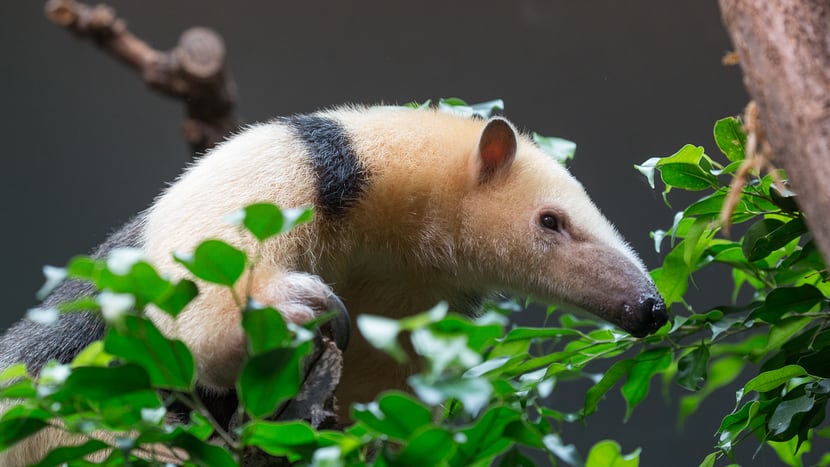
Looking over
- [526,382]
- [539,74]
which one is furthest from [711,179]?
[539,74]

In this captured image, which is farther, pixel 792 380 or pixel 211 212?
pixel 211 212

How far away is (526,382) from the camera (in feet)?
8.37

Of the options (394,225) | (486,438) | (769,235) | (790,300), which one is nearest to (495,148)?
(394,225)

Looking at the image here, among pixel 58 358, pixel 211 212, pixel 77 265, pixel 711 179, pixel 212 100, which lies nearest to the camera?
pixel 77 265

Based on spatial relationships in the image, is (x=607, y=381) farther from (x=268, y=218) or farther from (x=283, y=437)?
(x=268, y=218)

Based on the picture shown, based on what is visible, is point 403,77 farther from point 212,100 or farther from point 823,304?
point 823,304

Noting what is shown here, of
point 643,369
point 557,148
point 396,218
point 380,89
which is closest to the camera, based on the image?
point 643,369

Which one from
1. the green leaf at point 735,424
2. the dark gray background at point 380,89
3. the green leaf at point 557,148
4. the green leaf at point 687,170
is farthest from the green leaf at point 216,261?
the dark gray background at point 380,89

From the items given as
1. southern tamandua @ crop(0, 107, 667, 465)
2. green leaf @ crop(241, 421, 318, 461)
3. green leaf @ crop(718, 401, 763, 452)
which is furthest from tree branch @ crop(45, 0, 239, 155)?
green leaf @ crop(241, 421, 318, 461)

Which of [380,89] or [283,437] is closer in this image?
[283,437]

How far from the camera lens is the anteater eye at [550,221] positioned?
2.95 metres

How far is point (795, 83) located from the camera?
1.68m

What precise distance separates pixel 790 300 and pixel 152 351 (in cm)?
165

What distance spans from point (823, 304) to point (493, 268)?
3.26 ft
